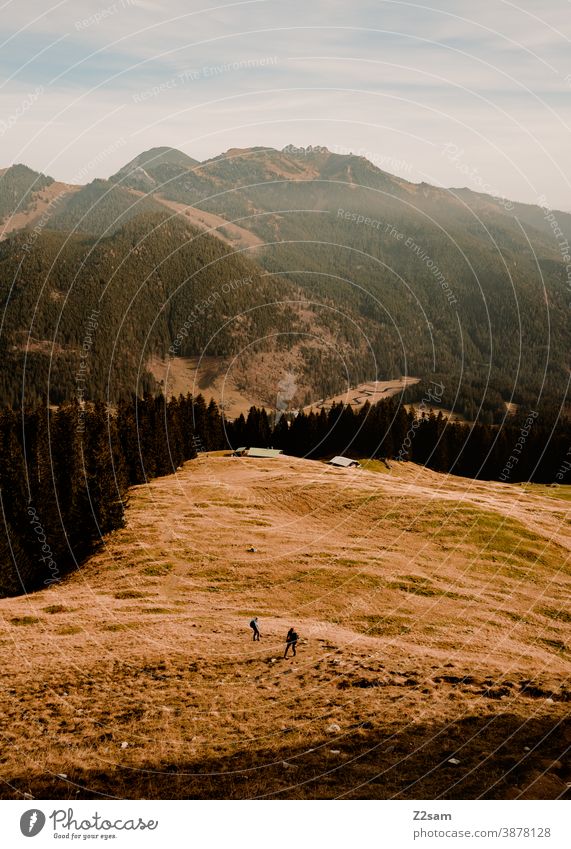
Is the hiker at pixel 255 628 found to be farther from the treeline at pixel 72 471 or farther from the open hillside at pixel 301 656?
the treeline at pixel 72 471

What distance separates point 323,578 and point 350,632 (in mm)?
12021

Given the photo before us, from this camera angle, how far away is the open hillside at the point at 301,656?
2681 cm

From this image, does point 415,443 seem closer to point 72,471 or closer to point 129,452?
point 129,452

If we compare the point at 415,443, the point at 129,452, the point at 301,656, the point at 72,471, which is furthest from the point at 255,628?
the point at 415,443

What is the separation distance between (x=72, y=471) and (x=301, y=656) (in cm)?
7416

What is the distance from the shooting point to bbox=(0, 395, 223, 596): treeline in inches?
2889

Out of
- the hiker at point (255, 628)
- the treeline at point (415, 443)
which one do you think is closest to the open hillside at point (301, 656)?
the hiker at point (255, 628)

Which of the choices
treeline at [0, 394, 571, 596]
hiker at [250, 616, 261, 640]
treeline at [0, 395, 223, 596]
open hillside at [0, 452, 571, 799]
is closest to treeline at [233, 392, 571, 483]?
treeline at [0, 394, 571, 596]

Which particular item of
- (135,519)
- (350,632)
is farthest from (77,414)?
(350,632)

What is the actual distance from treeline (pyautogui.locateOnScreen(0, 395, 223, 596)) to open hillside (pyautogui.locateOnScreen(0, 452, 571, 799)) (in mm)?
5893

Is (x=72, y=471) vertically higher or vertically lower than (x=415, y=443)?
lower

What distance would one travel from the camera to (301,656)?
40906 millimetres

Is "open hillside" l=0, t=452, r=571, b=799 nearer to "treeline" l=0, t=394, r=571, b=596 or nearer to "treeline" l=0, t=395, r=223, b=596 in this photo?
"treeline" l=0, t=395, r=223, b=596

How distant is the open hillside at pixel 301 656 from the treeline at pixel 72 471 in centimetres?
589
